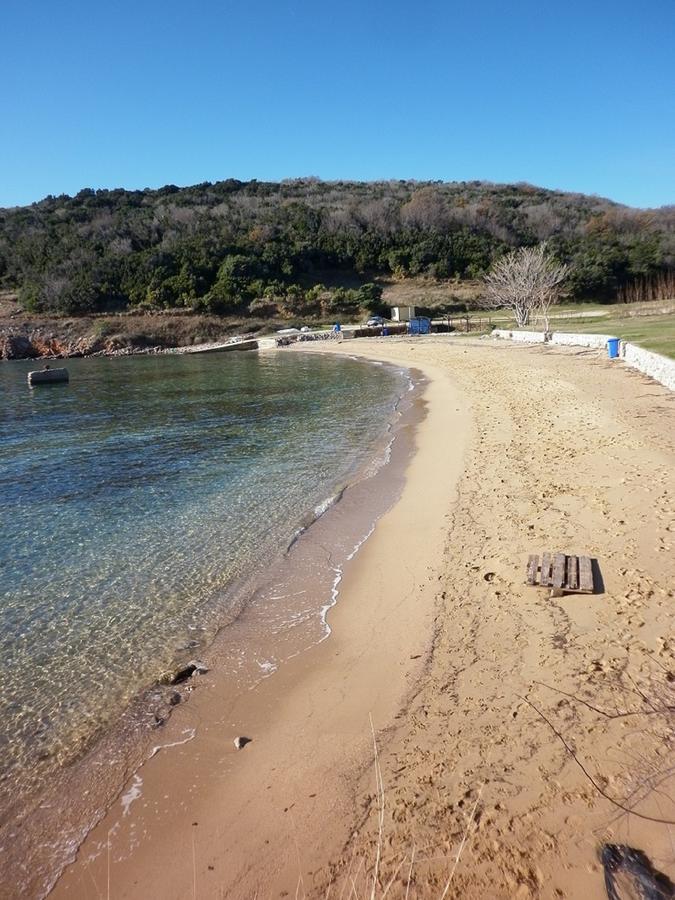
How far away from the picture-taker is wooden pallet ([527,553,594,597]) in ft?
18.0

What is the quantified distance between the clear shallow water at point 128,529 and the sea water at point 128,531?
23 mm

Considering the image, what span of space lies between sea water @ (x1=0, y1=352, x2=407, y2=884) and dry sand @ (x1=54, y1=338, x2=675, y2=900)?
0.99 meters

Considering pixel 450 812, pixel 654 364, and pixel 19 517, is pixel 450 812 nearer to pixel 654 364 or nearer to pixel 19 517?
pixel 19 517

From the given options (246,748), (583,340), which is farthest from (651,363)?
(246,748)

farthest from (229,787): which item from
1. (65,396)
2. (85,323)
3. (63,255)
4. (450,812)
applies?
(63,255)

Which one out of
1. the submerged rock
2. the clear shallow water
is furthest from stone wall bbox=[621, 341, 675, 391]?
the submerged rock

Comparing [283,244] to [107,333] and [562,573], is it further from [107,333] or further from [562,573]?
[562,573]

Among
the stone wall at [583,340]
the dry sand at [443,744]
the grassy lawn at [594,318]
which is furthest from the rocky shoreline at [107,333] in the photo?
the dry sand at [443,744]

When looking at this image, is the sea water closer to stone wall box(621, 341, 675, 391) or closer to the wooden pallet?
the wooden pallet

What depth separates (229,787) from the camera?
3703 mm

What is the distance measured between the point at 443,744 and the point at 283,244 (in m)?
78.3

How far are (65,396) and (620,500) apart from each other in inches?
988

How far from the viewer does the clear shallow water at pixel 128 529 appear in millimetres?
4953

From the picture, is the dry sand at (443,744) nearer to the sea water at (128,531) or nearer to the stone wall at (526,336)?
the sea water at (128,531)
